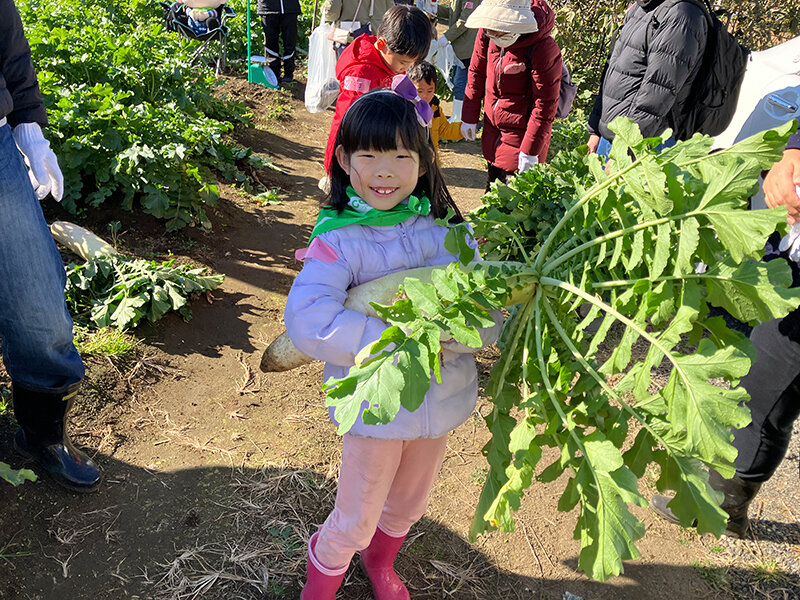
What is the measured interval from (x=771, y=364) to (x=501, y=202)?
52.4 inches

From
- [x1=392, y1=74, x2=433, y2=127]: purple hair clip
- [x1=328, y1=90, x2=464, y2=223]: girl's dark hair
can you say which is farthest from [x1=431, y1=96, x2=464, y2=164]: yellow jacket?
[x1=328, y1=90, x2=464, y2=223]: girl's dark hair

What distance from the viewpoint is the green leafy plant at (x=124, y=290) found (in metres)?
3.63

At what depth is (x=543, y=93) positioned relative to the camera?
4445 millimetres

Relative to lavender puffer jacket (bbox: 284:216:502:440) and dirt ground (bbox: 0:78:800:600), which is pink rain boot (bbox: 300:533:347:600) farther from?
lavender puffer jacket (bbox: 284:216:502:440)

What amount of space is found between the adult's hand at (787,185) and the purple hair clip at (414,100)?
1.19 m

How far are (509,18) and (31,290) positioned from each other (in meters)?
3.25

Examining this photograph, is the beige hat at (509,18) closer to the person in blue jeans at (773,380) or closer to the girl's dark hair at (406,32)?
the girl's dark hair at (406,32)

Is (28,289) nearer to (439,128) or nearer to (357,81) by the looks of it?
(357,81)

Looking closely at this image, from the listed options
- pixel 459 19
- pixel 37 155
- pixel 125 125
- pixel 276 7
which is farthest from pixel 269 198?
pixel 276 7

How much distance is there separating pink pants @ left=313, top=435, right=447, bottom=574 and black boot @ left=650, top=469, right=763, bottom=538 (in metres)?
1.20

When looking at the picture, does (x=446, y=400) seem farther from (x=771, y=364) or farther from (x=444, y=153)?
(x=444, y=153)

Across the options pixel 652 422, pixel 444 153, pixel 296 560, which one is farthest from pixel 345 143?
pixel 444 153

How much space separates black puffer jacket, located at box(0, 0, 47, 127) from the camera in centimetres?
232

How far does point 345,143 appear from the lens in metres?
2.00
